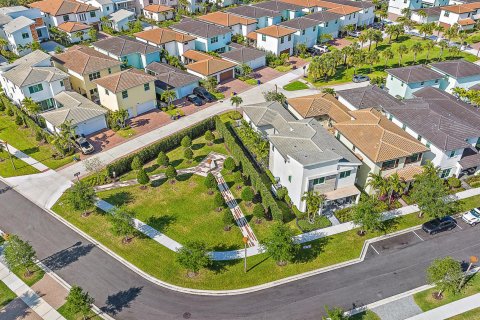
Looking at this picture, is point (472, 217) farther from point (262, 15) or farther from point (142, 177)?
point (262, 15)

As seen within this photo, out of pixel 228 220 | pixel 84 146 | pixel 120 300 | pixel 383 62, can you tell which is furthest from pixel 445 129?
pixel 84 146

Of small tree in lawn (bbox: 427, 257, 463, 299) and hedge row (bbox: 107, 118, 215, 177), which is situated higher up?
small tree in lawn (bbox: 427, 257, 463, 299)

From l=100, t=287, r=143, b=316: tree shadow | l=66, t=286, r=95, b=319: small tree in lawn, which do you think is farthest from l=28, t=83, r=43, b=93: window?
l=66, t=286, r=95, b=319: small tree in lawn

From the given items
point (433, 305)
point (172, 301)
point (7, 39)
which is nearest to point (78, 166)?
point (172, 301)

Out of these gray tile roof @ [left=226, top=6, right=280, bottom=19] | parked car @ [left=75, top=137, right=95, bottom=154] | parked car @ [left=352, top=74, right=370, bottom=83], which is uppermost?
gray tile roof @ [left=226, top=6, right=280, bottom=19]

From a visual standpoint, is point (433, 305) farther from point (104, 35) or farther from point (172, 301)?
point (104, 35)

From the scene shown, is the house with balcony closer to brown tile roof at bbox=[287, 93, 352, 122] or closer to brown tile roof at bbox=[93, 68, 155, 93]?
brown tile roof at bbox=[287, 93, 352, 122]

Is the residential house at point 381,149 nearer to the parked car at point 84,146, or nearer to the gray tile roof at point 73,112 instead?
the parked car at point 84,146
